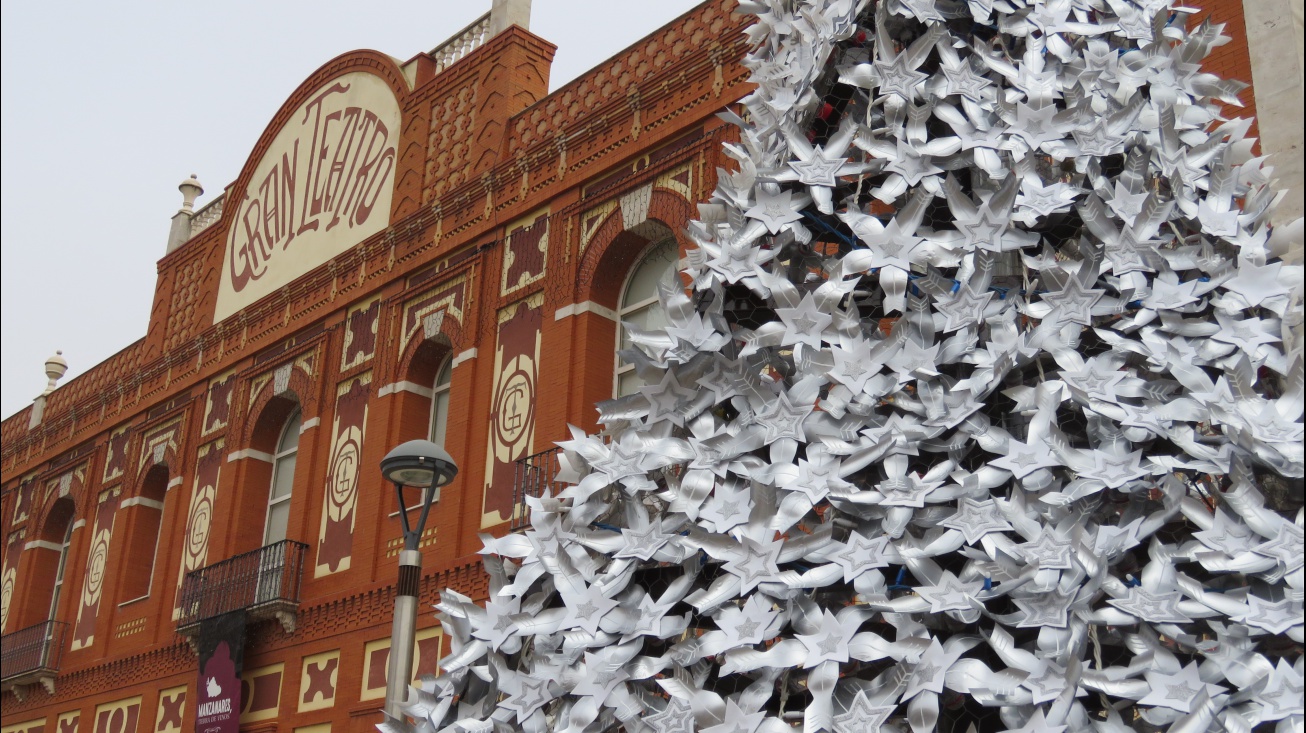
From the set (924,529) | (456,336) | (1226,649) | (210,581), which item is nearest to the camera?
(1226,649)

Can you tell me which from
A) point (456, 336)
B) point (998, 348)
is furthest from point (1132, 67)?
point (456, 336)

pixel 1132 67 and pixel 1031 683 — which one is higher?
pixel 1132 67

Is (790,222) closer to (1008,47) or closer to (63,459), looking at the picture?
(1008,47)

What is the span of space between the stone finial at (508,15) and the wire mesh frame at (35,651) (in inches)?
492

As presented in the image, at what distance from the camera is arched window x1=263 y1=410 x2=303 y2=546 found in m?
19.3

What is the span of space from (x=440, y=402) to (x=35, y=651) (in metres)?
10.5

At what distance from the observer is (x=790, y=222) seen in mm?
5719

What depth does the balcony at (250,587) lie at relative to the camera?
57.2ft

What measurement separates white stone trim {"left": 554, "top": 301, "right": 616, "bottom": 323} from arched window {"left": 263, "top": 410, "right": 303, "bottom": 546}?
18.6 feet

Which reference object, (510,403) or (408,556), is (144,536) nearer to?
(510,403)

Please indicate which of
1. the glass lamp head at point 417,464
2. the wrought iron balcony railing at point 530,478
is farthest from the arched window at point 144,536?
the glass lamp head at point 417,464

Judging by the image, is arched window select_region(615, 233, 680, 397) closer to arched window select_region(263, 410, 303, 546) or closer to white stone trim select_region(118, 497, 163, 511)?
arched window select_region(263, 410, 303, 546)

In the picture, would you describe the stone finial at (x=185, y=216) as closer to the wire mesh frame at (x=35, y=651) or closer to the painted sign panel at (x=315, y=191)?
the painted sign panel at (x=315, y=191)

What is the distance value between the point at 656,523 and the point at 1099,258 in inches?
76.5
